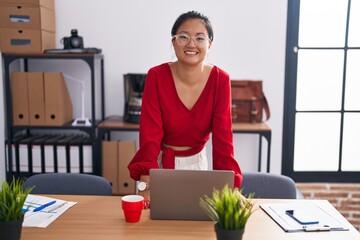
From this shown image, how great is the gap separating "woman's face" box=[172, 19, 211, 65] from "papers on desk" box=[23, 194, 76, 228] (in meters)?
0.76

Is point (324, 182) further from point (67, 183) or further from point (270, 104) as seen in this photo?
point (67, 183)

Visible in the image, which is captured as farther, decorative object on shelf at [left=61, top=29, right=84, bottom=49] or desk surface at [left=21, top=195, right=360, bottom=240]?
decorative object on shelf at [left=61, top=29, right=84, bottom=49]

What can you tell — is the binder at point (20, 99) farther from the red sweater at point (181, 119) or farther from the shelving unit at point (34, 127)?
the red sweater at point (181, 119)

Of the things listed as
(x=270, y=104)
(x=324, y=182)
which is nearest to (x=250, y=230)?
(x=270, y=104)

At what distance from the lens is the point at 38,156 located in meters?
3.07

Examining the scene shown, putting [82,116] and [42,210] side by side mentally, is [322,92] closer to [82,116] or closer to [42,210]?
[82,116]

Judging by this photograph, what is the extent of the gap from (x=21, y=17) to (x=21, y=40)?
16 centimetres

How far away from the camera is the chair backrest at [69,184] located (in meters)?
1.93

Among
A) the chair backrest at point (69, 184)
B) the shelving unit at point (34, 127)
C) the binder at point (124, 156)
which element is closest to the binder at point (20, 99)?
the shelving unit at point (34, 127)

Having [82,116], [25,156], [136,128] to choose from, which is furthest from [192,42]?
[25,156]

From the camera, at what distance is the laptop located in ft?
4.60

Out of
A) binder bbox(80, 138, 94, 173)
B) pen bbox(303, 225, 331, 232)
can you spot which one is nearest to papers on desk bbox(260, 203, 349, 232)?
pen bbox(303, 225, 331, 232)

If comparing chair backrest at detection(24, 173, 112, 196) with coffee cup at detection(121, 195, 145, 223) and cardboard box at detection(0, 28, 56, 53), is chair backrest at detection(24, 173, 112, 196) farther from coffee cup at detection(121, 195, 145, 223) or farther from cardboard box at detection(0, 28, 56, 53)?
cardboard box at detection(0, 28, 56, 53)

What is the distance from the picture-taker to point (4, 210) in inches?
46.2
